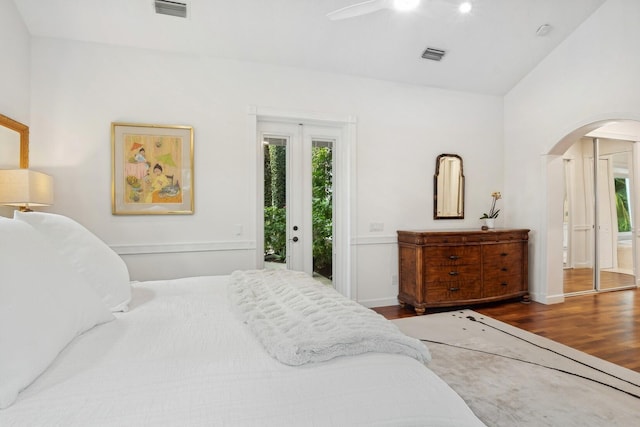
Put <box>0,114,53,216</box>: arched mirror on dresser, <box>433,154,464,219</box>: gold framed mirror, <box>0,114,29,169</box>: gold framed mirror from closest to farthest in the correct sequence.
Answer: <box>0,114,53,216</box>: arched mirror on dresser → <box>0,114,29,169</box>: gold framed mirror → <box>433,154,464,219</box>: gold framed mirror

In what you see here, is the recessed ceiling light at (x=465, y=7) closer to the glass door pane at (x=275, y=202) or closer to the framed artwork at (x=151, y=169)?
the glass door pane at (x=275, y=202)

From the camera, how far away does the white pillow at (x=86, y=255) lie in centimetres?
145

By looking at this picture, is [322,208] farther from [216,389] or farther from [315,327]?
[216,389]

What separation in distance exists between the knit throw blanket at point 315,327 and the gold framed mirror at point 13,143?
95.3 inches

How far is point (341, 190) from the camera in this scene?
13.4 ft

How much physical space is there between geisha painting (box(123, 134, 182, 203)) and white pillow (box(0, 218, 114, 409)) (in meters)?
2.21

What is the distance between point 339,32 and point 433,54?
1.19 m

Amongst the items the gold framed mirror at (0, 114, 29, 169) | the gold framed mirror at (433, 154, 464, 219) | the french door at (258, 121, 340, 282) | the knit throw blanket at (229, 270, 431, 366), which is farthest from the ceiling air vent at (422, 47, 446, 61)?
the gold framed mirror at (0, 114, 29, 169)

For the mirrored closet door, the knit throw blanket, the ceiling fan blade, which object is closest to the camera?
the knit throw blanket

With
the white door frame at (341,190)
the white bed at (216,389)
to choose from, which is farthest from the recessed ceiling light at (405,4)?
the white bed at (216,389)

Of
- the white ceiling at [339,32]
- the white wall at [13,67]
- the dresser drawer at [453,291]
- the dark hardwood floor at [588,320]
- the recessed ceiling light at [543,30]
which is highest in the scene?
the recessed ceiling light at [543,30]

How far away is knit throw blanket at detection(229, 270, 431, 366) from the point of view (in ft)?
3.29

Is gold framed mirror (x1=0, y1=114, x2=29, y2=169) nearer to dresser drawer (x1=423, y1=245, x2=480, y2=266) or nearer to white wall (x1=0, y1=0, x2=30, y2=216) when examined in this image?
white wall (x1=0, y1=0, x2=30, y2=216)

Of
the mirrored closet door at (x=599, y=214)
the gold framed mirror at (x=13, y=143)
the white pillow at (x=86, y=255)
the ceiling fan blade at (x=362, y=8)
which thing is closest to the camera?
the white pillow at (x=86, y=255)
